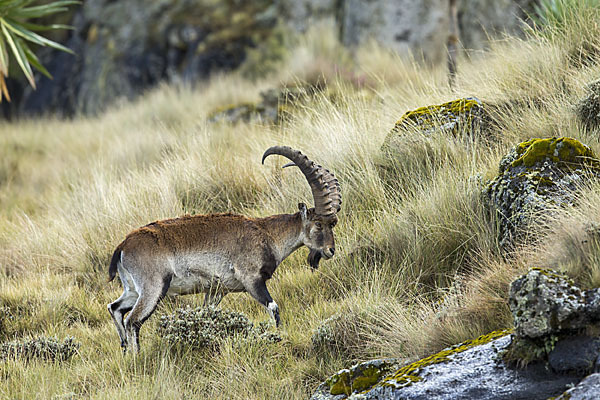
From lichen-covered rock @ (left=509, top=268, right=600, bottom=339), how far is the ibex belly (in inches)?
93.2

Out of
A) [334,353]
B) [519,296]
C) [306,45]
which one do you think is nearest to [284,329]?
[334,353]

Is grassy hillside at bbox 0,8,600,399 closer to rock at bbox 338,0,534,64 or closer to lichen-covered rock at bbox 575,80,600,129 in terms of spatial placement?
lichen-covered rock at bbox 575,80,600,129

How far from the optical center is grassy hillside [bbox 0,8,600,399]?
4.76 m

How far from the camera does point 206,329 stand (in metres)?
5.29

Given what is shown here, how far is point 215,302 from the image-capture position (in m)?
5.59

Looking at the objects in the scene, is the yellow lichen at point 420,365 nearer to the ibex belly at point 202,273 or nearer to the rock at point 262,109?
the ibex belly at point 202,273

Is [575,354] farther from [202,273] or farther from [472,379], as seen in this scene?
[202,273]

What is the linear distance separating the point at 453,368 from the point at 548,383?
50 cm

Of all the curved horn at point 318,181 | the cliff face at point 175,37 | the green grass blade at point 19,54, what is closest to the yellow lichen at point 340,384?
the curved horn at point 318,181

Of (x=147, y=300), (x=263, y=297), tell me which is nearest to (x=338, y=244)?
(x=263, y=297)

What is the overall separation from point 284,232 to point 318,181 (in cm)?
53

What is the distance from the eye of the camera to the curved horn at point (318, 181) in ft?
17.7

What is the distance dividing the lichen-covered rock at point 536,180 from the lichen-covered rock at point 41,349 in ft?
11.5

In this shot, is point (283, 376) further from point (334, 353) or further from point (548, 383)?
point (548, 383)
